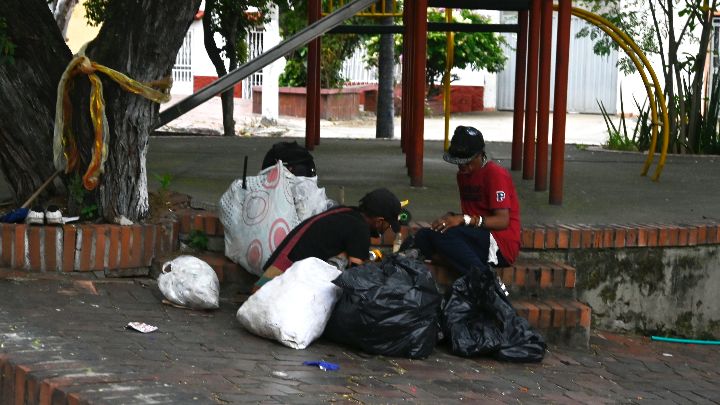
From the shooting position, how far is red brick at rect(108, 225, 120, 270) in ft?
22.4

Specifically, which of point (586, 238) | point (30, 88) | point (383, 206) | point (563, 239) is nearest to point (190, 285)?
point (383, 206)

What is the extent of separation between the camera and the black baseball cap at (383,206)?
6.54 metres

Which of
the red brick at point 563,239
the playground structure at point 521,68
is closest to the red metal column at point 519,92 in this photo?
the playground structure at point 521,68

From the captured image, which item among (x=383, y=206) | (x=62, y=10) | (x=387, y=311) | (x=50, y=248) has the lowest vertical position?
(x=387, y=311)

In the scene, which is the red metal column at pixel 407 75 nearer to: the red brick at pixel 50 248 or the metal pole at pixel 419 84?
the metal pole at pixel 419 84

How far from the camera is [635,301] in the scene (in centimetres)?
752

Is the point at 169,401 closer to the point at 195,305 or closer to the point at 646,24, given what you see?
the point at 195,305

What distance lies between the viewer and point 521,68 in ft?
33.9

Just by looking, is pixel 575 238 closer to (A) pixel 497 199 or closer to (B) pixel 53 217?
(A) pixel 497 199

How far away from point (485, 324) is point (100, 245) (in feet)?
7.08

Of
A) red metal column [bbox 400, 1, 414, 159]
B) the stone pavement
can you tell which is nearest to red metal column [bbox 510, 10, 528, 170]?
red metal column [bbox 400, 1, 414, 159]

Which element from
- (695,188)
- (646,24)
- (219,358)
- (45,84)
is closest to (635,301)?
(695,188)

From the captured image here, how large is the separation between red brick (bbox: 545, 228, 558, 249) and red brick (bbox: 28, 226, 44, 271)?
2861 mm

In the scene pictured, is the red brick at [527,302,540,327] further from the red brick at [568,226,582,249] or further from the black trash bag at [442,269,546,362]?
the red brick at [568,226,582,249]
